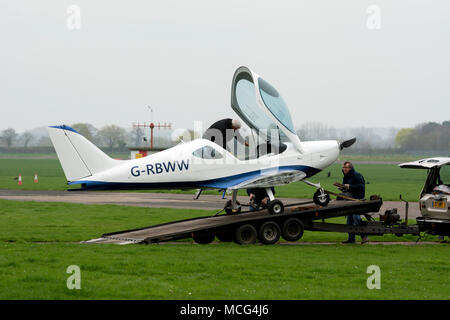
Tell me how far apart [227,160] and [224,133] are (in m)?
0.75

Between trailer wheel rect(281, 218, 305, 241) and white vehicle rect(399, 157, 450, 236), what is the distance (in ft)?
10.5

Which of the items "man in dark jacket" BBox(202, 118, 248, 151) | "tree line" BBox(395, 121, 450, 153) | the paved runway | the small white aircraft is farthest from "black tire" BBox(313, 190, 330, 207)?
"tree line" BBox(395, 121, 450, 153)

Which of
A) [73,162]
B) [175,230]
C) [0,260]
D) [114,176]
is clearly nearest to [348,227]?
[175,230]

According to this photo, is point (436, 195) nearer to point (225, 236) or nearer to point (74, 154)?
point (225, 236)

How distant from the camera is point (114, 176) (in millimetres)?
14602

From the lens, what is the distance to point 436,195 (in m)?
15.8

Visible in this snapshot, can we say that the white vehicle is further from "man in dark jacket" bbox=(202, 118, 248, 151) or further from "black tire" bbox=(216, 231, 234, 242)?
"black tire" bbox=(216, 231, 234, 242)

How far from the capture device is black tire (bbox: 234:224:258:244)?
14.7m

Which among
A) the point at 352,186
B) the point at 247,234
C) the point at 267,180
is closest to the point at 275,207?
the point at 267,180

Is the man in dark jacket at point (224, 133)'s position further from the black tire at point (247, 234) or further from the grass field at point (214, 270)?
the grass field at point (214, 270)

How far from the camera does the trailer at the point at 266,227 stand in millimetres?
14297

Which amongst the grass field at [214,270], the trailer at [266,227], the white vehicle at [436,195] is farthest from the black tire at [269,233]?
the white vehicle at [436,195]
